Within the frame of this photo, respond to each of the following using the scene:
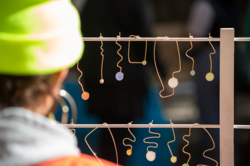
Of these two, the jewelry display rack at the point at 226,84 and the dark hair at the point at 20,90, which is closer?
the dark hair at the point at 20,90

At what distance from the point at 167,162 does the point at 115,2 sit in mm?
771

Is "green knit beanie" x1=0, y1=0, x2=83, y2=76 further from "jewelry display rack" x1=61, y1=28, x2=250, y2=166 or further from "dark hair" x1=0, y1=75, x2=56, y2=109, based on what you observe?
"jewelry display rack" x1=61, y1=28, x2=250, y2=166

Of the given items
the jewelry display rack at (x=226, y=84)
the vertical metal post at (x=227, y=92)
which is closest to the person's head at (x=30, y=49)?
the jewelry display rack at (x=226, y=84)

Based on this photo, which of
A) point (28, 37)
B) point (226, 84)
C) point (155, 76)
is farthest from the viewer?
point (155, 76)

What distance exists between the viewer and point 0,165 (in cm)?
41

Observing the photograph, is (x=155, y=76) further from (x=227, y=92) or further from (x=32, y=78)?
(x=32, y=78)

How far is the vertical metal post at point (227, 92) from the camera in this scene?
0.86 metres

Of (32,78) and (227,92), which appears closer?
(32,78)

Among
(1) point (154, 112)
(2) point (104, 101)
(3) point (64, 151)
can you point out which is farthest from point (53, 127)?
(1) point (154, 112)

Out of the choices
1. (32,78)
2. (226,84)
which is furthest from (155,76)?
(32,78)

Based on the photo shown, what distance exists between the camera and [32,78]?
1.51 feet

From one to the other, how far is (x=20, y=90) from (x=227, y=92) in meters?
0.63

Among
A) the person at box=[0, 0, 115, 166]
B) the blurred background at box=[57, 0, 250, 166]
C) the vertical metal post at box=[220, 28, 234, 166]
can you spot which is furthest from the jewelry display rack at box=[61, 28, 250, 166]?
the person at box=[0, 0, 115, 166]

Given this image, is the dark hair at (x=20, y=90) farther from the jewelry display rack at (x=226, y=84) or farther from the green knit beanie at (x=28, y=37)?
the jewelry display rack at (x=226, y=84)
